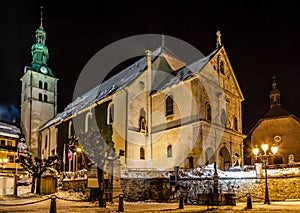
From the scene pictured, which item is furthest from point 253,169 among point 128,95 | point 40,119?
point 40,119

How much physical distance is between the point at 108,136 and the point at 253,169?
15.2m

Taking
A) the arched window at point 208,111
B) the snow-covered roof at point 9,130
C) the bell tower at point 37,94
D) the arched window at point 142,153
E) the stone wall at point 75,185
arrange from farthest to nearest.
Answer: the snow-covered roof at point 9,130 < the bell tower at point 37,94 < the arched window at point 142,153 < the arched window at point 208,111 < the stone wall at point 75,185

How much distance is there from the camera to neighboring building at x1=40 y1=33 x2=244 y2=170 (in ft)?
106

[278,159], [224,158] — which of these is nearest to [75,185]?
[224,158]

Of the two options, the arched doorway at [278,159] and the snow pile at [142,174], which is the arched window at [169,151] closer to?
the snow pile at [142,174]

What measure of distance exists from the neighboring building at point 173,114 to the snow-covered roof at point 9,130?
23689 millimetres

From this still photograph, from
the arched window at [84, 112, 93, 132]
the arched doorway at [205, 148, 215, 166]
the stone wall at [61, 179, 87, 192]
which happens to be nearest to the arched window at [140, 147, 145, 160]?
the arched doorway at [205, 148, 215, 166]

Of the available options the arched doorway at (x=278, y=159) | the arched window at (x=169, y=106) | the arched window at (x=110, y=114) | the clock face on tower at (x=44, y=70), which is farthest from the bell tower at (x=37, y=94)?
the arched doorway at (x=278, y=159)

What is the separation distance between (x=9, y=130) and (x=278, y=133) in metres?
43.1

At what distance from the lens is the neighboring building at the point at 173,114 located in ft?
106

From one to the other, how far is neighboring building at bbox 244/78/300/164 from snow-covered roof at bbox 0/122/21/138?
37.9 meters

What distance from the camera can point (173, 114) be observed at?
3400cm

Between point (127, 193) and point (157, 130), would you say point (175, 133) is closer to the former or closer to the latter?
point (157, 130)

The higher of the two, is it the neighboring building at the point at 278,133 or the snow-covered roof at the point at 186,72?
the snow-covered roof at the point at 186,72
